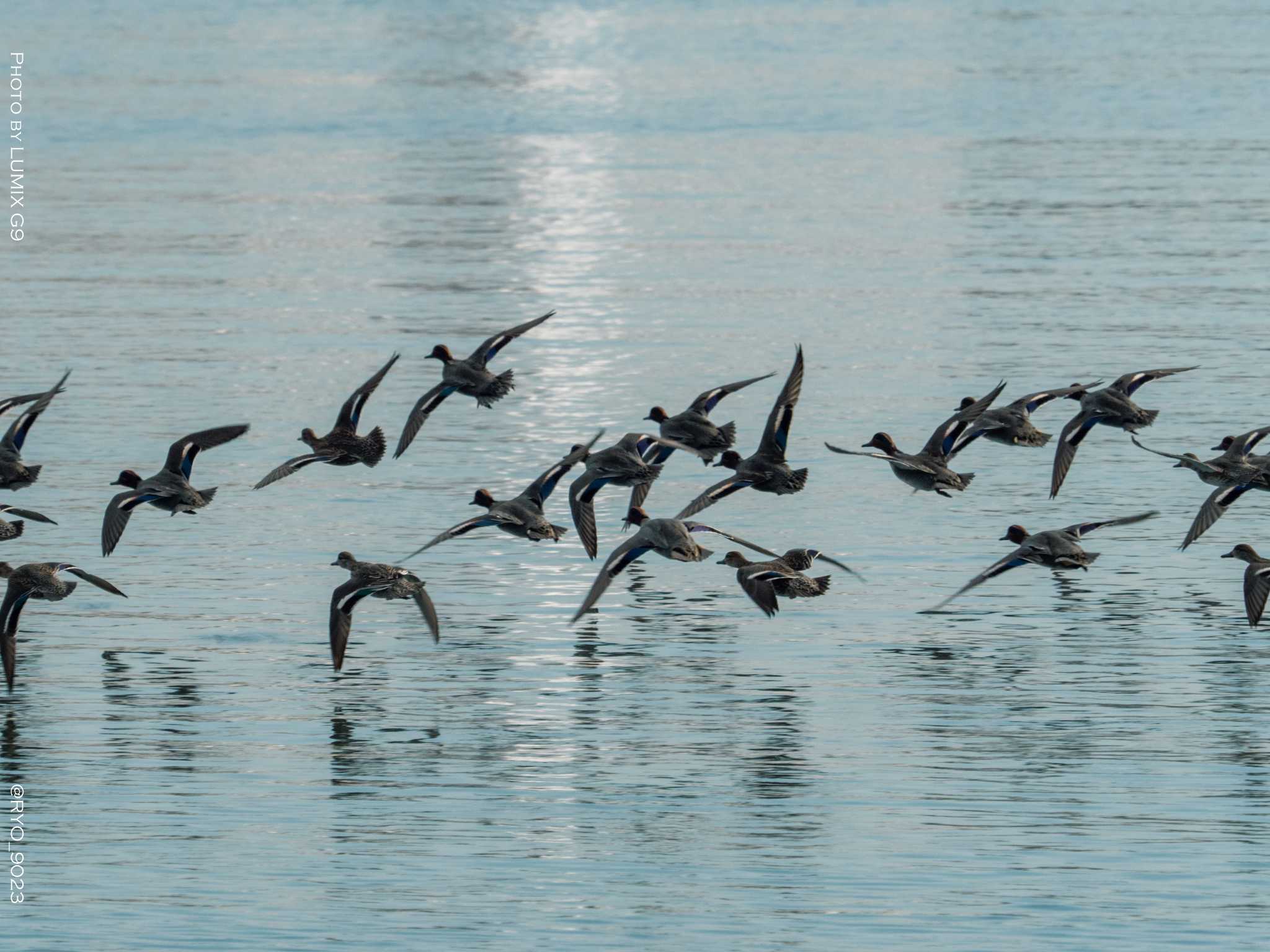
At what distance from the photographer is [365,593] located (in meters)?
17.2

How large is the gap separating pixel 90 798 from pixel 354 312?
20.1 m

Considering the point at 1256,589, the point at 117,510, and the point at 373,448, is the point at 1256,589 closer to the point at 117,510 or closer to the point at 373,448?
the point at 373,448

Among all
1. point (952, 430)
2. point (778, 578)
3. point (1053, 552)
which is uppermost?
point (952, 430)

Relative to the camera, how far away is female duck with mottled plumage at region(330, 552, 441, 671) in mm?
16875

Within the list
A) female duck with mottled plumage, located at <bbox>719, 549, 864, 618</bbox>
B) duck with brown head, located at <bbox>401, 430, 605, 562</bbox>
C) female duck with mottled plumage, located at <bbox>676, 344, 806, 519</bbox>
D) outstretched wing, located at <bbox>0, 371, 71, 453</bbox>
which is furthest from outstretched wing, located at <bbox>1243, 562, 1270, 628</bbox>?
outstretched wing, located at <bbox>0, 371, 71, 453</bbox>

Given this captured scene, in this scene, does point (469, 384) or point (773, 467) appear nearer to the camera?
point (773, 467)

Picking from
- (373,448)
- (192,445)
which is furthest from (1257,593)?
(192,445)

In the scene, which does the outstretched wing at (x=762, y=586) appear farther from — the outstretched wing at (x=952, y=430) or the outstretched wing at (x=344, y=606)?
the outstretched wing at (x=952, y=430)

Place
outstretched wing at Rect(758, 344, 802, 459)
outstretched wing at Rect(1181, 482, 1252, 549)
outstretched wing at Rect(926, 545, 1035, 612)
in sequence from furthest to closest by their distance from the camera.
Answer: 1. outstretched wing at Rect(758, 344, 802, 459)
2. outstretched wing at Rect(1181, 482, 1252, 549)
3. outstretched wing at Rect(926, 545, 1035, 612)

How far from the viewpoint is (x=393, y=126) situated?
196 ft

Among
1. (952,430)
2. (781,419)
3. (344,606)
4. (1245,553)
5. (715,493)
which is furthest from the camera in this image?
(952,430)

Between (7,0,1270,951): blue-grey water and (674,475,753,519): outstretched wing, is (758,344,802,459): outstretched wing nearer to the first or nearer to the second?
(674,475,753,519): outstretched wing

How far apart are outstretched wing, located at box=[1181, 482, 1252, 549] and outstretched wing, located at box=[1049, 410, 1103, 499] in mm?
1817

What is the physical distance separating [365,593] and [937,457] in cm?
567
